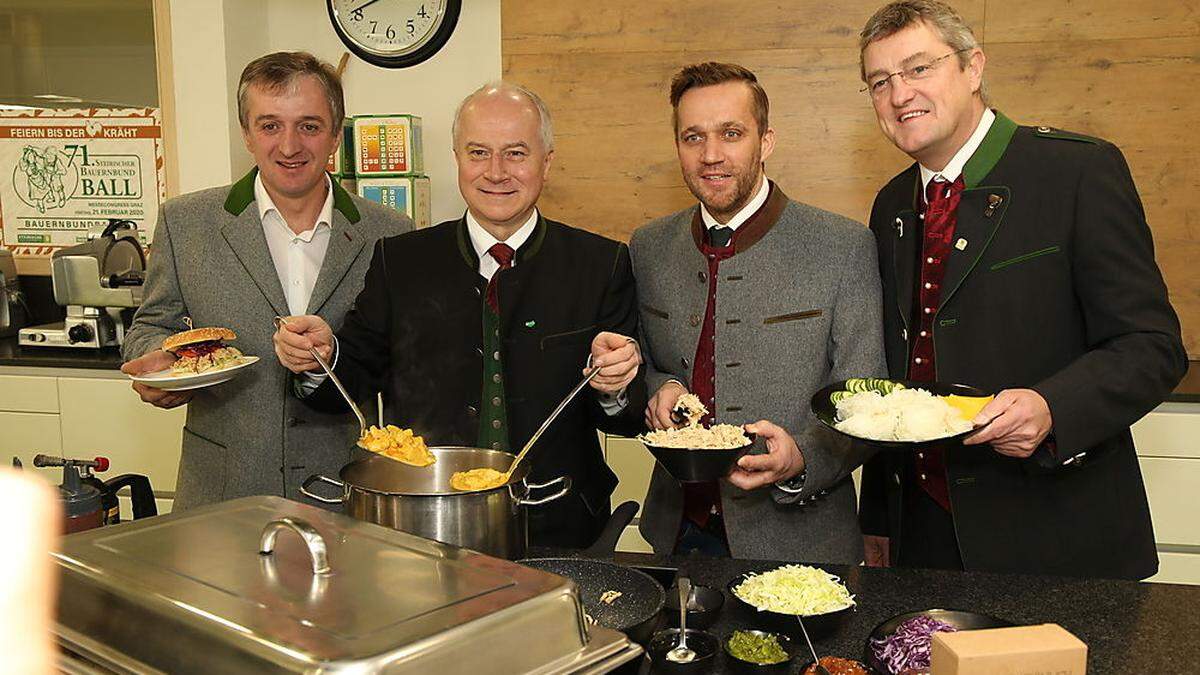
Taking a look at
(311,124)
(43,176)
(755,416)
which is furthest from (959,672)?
(43,176)

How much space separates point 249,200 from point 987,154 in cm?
164

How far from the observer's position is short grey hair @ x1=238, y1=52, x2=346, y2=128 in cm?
232

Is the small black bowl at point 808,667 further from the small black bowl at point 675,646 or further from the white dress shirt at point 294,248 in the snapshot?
the white dress shirt at point 294,248

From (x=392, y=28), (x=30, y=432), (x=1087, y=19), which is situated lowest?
(x=30, y=432)

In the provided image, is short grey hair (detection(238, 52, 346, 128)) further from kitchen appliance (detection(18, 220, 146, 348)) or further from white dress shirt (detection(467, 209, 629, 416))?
kitchen appliance (detection(18, 220, 146, 348))

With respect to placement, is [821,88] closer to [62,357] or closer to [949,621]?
[949,621]

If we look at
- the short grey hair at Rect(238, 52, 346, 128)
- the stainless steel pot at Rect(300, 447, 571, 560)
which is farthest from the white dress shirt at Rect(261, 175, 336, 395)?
the stainless steel pot at Rect(300, 447, 571, 560)

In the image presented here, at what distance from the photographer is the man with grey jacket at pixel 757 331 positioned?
2.09 meters

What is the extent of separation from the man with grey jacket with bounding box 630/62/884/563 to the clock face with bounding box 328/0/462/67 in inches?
80.7

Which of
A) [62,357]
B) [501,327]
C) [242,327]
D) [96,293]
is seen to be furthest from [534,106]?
[62,357]

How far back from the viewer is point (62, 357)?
380 centimetres

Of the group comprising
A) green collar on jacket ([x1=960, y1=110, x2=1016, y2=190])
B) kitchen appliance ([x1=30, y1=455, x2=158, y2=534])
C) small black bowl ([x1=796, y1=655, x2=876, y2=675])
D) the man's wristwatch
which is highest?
green collar on jacket ([x1=960, y1=110, x2=1016, y2=190])

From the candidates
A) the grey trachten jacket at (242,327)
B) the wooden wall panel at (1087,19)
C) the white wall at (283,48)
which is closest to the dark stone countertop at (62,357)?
the white wall at (283,48)

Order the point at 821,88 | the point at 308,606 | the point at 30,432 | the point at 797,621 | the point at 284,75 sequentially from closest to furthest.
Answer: the point at 308,606, the point at 797,621, the point at 284,75, the point at 821,88, the point at 30,432
